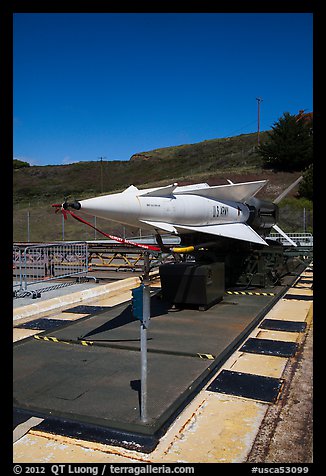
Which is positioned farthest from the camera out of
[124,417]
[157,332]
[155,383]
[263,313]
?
[263,313]

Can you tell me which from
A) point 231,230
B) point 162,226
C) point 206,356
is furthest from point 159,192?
point 206,356

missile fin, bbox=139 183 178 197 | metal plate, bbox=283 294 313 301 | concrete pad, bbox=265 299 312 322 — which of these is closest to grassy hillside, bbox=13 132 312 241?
metal plate, bbox=283 294 313 301

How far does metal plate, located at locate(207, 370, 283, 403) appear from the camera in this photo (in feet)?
15.5

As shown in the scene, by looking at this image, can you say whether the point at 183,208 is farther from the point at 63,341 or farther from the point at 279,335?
the point at 63,341

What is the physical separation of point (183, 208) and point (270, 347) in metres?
2.79

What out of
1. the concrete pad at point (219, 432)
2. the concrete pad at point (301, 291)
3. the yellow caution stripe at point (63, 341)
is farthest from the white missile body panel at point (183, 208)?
the concrete pad at point (219, 432)

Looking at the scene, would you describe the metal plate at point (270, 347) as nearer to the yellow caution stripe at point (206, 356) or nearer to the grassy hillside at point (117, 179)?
the yellow caution stripe at point (206, 356)

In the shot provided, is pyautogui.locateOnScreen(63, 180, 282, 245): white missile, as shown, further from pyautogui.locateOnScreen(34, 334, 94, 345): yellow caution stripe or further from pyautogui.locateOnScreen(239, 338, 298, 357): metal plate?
pyautogui.locateOnScreen(239, 338, 298, 357): metal plate

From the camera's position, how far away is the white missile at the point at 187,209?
21.8 feet

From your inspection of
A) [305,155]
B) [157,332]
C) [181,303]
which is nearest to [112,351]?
[157,332]
